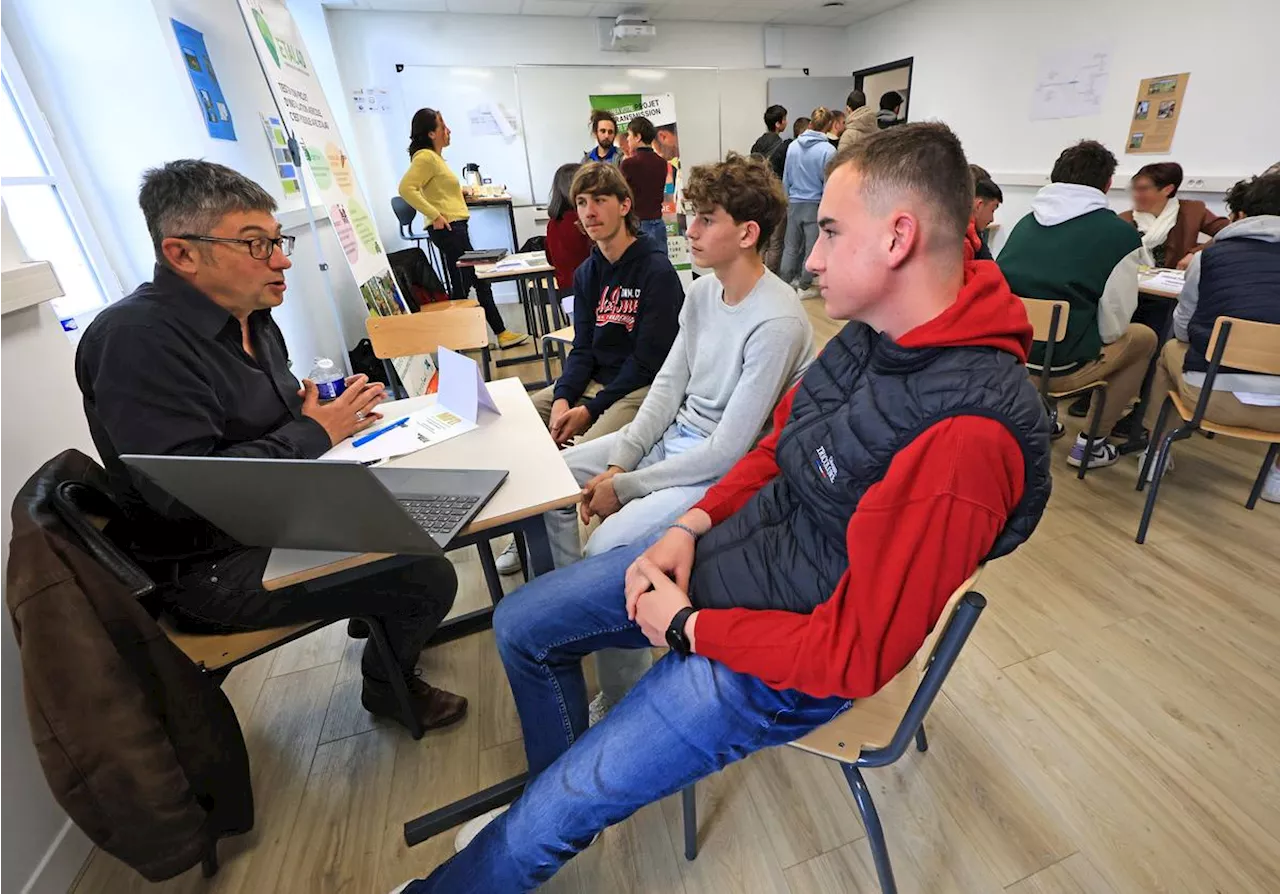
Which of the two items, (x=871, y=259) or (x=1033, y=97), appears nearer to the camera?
(x=871, y=259)

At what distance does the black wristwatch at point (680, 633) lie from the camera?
2.95 feet

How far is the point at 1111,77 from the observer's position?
4.38m

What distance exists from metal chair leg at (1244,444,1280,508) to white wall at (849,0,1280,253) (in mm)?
2711

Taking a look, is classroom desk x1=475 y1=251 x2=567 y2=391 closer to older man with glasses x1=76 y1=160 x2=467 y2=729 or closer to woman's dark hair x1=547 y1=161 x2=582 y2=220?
woman's dark hair x1=547 y1=161 x2=582 y2=220

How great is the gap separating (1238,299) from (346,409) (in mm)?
2685

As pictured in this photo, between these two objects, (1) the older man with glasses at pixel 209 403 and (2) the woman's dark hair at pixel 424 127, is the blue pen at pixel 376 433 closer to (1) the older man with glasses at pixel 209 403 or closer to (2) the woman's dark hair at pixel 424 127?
(1) the older man with glasses at pixel 209 403

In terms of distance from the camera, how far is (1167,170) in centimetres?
315

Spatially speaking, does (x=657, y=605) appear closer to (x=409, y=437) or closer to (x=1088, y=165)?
(x=409, y=437)

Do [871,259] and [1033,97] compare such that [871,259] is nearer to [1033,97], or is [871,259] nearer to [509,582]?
[509,582]

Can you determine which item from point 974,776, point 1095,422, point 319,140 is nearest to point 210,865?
point 974,776

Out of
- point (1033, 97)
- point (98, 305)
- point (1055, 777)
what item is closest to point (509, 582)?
point (1055, 777)

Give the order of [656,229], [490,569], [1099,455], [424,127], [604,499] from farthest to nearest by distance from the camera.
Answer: [656,229], [424,127], [1099,455], [490,569], [604,499]

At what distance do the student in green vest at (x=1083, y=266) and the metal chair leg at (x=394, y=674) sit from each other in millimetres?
2505

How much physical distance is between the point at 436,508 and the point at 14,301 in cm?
101
